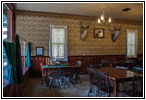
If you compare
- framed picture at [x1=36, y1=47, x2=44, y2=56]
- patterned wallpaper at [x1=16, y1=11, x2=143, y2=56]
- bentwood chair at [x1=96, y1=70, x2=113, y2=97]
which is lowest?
bentwood chair at [x1=96, y1=70, x2=113, y2=97]

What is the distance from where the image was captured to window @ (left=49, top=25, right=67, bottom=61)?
6086mm

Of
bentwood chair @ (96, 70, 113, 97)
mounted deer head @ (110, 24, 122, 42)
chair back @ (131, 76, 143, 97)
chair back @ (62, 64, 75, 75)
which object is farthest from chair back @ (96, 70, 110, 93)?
mounted deer head @ (110, 24, 122, 42)

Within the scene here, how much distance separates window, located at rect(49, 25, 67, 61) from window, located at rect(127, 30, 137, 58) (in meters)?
4.17

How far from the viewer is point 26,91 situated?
12.3ft

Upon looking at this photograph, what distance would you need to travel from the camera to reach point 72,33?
641 cm

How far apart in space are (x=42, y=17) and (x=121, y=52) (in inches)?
204

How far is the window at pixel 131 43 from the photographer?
295 inches

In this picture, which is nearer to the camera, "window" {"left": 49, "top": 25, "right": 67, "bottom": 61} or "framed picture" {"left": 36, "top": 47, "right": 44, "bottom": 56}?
"framed picture" {"left": 36, "top": 47, "right": 44, "bottom": 56}

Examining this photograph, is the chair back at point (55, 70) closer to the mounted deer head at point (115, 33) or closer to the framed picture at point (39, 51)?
the framed picture at point (39, 51)

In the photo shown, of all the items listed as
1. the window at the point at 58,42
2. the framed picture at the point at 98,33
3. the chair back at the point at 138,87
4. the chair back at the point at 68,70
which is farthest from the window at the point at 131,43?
the chair back at the point at 138,87

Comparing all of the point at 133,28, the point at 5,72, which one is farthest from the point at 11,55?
the point at 133,28

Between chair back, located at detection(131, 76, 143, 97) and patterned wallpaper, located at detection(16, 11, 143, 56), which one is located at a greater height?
patterned wallpaper, located at detection(16, 11, 143, 56)

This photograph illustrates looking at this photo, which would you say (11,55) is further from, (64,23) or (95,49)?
(95,49)

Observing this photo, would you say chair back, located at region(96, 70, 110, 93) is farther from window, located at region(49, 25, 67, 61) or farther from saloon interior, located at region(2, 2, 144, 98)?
window, located at region(49, 25, 67, 61)
